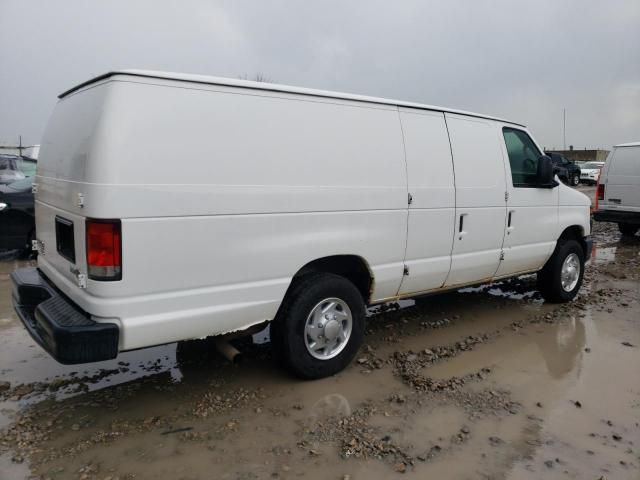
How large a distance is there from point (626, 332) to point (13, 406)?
5.60 meters

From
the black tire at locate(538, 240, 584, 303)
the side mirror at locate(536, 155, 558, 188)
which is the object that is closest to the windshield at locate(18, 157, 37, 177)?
the side mirror at locate(536, 155, 558, 188)

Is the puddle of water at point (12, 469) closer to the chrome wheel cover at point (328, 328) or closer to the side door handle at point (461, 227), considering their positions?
the chrome wheel cover at point (328, 328)

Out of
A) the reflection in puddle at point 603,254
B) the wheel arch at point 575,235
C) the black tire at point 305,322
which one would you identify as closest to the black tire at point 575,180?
the reflection in puddle at point 603,254

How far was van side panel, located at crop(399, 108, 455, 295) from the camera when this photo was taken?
4.31m

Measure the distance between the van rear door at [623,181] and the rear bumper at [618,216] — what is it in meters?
0.10

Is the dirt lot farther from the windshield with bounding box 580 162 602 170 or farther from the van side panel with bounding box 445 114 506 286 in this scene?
the windshield with bounding box 580 162 602 170

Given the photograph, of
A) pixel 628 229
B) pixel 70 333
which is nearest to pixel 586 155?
pixel 628 229

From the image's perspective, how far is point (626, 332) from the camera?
5.24m

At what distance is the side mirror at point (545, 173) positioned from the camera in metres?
5.41

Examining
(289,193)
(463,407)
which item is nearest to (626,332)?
(463,407)

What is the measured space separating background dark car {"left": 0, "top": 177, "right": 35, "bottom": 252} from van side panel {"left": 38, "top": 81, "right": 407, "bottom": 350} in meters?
4.75

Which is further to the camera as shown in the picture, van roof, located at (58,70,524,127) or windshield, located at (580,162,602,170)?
windshield, located at (580,162,602,170)

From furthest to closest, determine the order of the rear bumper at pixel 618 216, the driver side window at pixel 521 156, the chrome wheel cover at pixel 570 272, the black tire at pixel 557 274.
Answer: the rear bumper at pixel 618 216, the chrome wheel cover at pixel 570 272, the black tire at pixel 557 274, the driver side window at pixel 521 156

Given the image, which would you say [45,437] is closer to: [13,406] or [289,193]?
[13,406]
